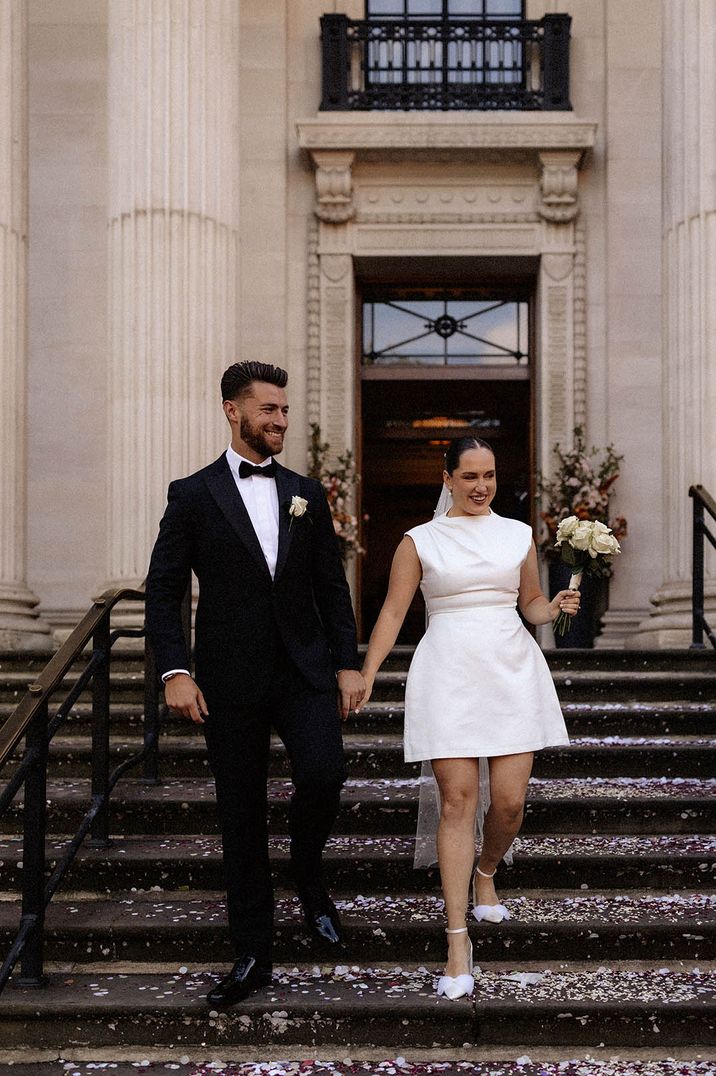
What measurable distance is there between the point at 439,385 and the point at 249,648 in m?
9.79

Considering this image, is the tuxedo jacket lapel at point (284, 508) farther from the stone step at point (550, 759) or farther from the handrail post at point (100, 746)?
the stone step at point (550, 759)

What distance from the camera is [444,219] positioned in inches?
512

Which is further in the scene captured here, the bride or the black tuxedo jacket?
the bride

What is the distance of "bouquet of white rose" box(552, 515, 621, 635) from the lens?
16.8 feet

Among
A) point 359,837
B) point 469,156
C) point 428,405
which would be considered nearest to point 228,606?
point 359,837

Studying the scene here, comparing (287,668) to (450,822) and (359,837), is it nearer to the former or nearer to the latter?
(450,822)

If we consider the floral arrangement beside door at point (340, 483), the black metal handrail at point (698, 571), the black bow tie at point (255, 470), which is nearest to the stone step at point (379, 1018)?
the black bow tie at point (255, 470)

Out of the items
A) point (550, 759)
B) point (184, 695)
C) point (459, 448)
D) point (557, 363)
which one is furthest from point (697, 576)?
point (184, 695)

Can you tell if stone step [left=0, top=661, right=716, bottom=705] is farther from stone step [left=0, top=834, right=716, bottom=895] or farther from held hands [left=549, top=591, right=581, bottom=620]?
held hands [left=549, top=591, right=581, bottom=620]

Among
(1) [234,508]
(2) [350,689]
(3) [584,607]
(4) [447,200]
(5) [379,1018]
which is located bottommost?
(5) [379,1018]

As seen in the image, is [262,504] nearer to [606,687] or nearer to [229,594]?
[229,594]

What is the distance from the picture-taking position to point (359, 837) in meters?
6.10

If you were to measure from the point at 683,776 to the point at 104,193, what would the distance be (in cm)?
878

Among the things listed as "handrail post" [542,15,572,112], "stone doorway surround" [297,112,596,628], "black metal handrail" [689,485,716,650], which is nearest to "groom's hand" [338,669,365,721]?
"black metal handrail" [689,485,716,650]
